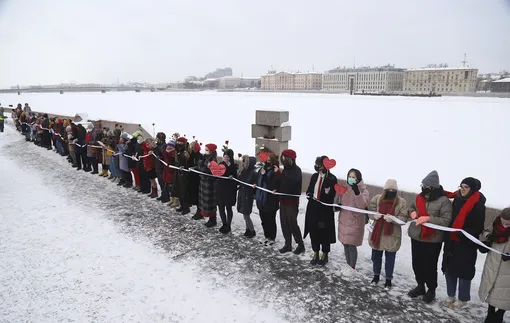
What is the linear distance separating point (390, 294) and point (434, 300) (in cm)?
54

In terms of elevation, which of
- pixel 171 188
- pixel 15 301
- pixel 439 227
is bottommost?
pixel 15 301

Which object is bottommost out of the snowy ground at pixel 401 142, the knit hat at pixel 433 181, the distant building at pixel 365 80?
the snowy ground at pixel 401 142

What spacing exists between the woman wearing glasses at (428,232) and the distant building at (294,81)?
403 feet

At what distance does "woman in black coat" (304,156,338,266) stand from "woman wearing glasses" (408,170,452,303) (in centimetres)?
123

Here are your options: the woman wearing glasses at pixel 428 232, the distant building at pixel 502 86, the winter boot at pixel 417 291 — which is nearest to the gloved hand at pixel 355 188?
the woman wearing glasses at pixel 428 232

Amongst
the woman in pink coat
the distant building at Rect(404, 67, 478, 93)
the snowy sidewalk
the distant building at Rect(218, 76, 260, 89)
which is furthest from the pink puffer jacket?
the distant building at Rect(218, 76, 260, 89)

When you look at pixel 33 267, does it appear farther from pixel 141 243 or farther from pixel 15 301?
pixel 141 243

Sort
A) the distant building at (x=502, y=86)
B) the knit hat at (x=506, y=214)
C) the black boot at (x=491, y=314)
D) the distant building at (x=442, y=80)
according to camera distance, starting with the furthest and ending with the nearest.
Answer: the distant building at (x=442, y=80)
the distant building at (x=502, y=86)
the black boot at (x=491, y=314)
the knit hat at (x=506, y=214)

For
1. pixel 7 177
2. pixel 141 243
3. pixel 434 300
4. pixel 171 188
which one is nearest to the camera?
pixel 434 300

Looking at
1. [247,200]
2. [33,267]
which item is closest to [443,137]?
[247,200]

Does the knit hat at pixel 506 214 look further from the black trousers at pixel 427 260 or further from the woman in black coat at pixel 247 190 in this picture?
the woman in black coat at pixel 247 190

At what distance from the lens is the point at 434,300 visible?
187 inches

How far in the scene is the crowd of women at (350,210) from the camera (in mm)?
4273

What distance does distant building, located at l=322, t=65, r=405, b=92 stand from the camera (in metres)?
108
